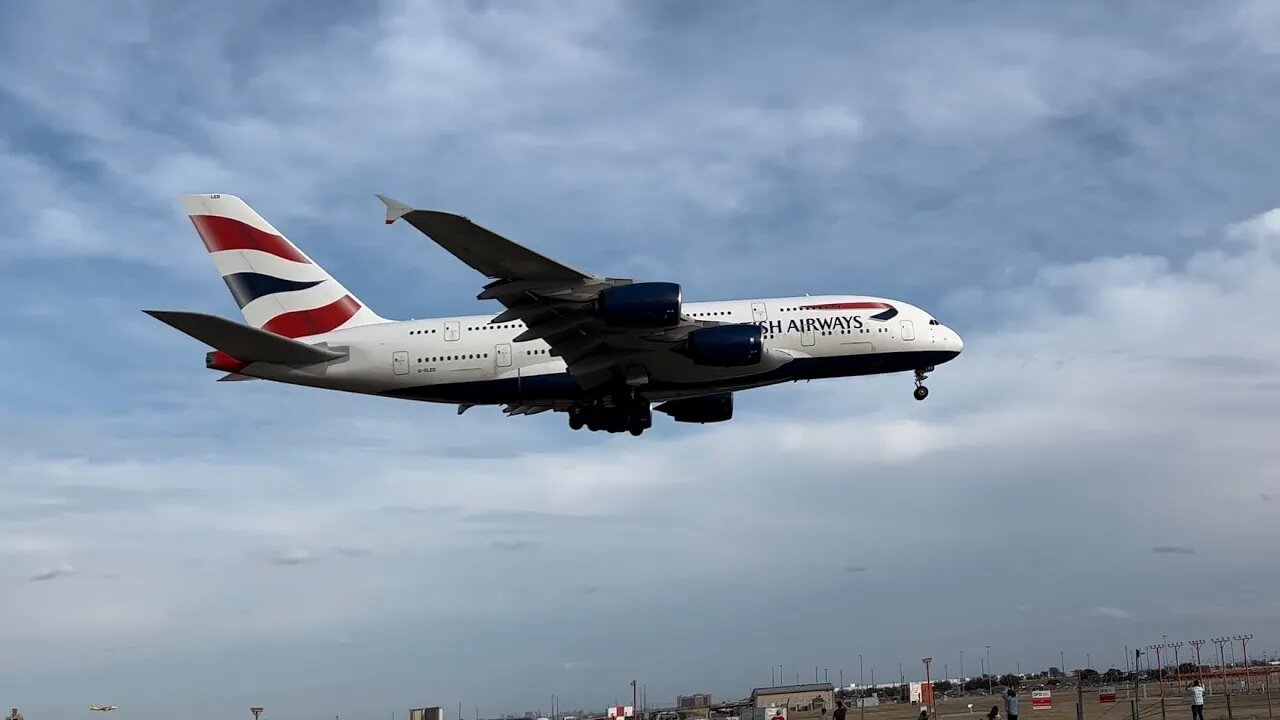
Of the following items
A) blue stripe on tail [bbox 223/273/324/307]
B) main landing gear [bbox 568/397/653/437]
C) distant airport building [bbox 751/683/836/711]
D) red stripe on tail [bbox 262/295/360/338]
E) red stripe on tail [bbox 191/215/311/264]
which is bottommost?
distant airport building [bbox 751/683/836/711]

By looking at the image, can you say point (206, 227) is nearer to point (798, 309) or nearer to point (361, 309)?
point (361, 309)

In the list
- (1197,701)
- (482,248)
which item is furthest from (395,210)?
(1197,701)

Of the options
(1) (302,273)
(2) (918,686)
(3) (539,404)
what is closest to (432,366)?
(3) (539,404)

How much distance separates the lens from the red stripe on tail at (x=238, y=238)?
178 feet

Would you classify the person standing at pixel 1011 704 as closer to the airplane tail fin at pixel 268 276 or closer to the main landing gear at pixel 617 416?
the main landing gear at pixel 617 416

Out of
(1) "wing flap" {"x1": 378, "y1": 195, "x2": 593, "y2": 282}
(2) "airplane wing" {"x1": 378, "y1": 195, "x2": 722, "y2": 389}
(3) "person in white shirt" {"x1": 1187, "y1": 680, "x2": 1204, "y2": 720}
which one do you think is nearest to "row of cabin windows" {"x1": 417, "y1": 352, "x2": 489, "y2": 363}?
(2) "airplane wing" {"x1": 378, "y1": 195, "x2": 722, "y2": 389}

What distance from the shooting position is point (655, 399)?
5044 centimetres

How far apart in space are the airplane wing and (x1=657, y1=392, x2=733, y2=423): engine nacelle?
6.85 metres

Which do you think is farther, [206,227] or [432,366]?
[206,227]

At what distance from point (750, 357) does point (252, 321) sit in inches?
973

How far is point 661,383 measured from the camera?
4769cm

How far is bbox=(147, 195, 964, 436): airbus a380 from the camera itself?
43062 mm

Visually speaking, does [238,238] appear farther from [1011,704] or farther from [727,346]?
[1011,704]

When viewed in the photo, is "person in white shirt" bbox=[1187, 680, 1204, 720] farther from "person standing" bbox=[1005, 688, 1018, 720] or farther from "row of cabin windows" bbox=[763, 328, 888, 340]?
"row of cabin windows" bbox=[763, 328, 888, 340]
